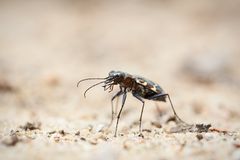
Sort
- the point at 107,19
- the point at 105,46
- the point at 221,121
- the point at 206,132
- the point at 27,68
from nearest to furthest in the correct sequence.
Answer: the point at 206,132
the point at 221,121
the point at 27,68
the point at 105,46
the point at 107,19

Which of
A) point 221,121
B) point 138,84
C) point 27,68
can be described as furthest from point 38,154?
point 27,68

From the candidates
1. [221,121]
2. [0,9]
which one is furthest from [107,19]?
[221,121]

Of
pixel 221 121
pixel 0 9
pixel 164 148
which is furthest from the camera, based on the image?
pixel 0 9

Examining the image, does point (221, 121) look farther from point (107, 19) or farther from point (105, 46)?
point (107, 19)

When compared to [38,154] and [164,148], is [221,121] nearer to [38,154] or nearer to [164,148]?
[164,148]

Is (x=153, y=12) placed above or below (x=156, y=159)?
above

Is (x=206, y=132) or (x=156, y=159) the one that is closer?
(x=156, y=159)

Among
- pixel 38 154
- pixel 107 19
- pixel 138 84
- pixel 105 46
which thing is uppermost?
pixel 107 19
